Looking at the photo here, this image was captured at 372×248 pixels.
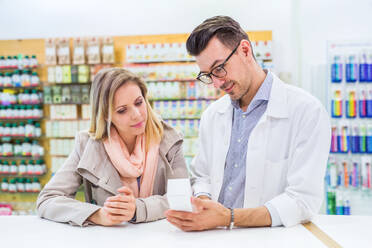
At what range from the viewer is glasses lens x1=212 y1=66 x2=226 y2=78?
1.82 m

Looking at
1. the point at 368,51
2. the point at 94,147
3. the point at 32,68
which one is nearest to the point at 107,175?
the point at 94,147

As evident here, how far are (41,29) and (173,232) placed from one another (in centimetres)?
579

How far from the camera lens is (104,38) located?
5.62 metres

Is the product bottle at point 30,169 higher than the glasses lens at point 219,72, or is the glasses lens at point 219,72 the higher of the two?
the glasses lens at point 219,72

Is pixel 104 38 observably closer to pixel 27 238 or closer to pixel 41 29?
pixel 41 29

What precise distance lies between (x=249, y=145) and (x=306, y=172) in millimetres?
337

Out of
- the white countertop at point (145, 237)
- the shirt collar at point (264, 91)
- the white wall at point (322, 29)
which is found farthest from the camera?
the white wall at point (322, 29)

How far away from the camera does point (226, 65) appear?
1.81 metres

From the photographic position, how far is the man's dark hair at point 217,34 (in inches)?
70.4

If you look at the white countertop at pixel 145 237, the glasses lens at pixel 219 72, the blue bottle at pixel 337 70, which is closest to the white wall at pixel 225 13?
the blue bottle at pixel 337 70

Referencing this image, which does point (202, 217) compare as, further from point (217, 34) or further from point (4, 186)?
point (4, 186)

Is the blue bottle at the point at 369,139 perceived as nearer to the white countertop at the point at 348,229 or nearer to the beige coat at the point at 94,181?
the white countertop at the point at 348,229

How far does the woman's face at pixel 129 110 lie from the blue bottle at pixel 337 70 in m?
3.44

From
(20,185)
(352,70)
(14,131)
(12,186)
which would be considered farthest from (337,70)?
(12,186)
